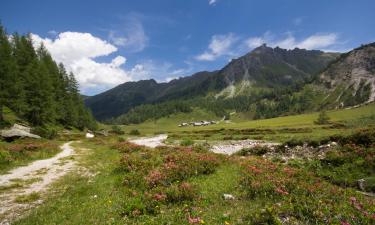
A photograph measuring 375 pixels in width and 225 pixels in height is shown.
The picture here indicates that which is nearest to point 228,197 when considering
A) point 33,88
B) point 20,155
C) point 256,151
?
point 256,151

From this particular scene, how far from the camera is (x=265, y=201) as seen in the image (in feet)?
41.2

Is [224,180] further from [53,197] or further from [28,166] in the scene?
[28,166]

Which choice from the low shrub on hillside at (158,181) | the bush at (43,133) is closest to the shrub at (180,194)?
the low shrub on hillside at (158,181)

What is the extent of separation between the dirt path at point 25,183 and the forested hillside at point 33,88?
122 ft

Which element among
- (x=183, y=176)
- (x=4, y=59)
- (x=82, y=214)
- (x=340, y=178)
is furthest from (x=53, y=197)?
(x=4, y=59)

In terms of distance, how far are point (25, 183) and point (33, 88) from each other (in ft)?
188

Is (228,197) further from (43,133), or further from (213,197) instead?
(43,133)

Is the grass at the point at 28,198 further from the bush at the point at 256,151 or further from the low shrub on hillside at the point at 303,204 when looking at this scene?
the bush at the point at 256,151

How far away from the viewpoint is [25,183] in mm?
18422

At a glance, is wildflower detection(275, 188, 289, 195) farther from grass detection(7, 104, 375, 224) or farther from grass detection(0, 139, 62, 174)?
grass detection(0, 139, 62, 174)

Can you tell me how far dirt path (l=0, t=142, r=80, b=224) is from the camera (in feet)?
43.1

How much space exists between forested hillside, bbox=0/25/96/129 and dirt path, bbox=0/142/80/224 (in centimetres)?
3728

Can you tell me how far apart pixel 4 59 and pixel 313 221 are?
222ft

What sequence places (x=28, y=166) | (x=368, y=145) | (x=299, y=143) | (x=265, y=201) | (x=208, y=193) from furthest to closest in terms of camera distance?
(x=299, y=143) < (x=28, y=166) < (x=368, y=145) < (x=208, y=193) < (x=265, y=201)
